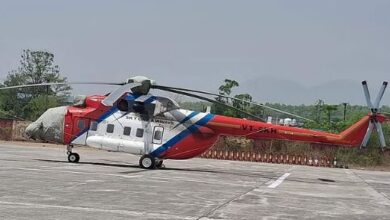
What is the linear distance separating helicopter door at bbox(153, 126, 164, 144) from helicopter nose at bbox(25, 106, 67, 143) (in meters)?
4.37

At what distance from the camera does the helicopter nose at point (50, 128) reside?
83.4 ft

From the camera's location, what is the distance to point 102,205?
37.2 ft

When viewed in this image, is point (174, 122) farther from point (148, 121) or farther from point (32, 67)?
point (32, 67)

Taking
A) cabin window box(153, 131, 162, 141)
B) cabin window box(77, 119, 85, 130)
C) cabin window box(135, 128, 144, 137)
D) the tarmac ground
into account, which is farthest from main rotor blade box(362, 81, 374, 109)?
cabin window box(77, 119, 85, 130)

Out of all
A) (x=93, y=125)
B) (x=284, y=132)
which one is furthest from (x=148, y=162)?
(x=284, y=132)

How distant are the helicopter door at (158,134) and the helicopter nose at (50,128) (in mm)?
4370

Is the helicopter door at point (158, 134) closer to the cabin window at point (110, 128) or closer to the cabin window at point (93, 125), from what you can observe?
the cabin window at point (110, 128)

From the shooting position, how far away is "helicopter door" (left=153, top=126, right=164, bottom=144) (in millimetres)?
24562

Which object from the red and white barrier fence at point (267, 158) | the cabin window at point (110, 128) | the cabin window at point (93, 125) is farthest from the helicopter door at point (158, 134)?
the red and white barrier fence at point (267, 158)

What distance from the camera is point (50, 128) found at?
25469 millimetres

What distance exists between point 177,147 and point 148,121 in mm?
1742

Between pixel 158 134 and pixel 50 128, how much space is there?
5142mm

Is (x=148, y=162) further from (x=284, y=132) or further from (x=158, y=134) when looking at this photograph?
(x=284, y=132)

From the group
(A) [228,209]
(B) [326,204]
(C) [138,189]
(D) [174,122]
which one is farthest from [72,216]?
(D) [174,122]
